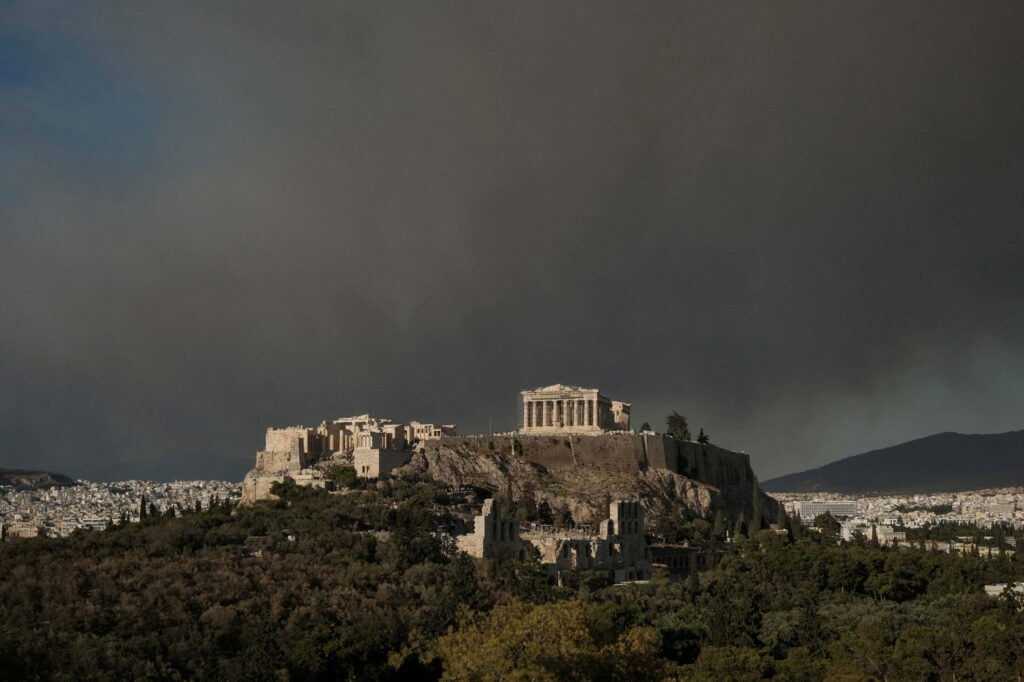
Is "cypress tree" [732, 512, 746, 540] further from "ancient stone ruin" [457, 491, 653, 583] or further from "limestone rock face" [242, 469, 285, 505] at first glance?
"limestone rock face" [242, 469, 285, 505]

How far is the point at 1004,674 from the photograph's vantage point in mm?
55406

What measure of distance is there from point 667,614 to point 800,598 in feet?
39.4

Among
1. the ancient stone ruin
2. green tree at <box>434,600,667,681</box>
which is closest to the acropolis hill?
the ancient stone ruin

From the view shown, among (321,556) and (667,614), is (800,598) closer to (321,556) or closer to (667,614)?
(667,614)

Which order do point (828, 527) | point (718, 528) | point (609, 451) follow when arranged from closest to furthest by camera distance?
1. point (718, 528)
2. point (828, 527)
3. point (609, 451)

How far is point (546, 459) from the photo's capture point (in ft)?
383

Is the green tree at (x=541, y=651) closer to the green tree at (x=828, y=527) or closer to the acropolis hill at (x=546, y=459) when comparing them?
the acropolis hill at (x=546, y=459)

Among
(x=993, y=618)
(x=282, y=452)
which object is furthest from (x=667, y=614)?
(x=282, y=452)

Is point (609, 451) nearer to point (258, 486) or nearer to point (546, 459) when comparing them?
point (546, 459)

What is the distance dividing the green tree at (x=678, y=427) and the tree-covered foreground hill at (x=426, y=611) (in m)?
42.6

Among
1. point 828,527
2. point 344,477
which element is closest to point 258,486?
A: point 344,477

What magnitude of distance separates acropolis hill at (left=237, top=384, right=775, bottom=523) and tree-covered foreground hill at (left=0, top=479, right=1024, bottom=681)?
1801 centimetres

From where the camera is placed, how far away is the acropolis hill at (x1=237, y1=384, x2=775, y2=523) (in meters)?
105

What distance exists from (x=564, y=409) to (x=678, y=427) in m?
12.8
